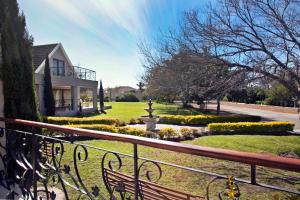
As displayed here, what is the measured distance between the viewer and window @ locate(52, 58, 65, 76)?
25.3 m

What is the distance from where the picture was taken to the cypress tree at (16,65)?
4.64m

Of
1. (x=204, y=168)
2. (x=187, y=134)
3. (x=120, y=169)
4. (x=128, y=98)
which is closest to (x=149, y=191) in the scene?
(x=120, y=169)

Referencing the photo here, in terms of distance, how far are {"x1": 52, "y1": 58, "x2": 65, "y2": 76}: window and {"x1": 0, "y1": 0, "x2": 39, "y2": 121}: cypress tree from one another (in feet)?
67.3

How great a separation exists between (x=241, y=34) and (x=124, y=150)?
200 inches

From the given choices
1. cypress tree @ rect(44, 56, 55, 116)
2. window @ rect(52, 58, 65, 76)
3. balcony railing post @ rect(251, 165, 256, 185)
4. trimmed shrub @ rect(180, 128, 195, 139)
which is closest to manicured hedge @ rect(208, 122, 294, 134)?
trimmed shrub @ rect(180, 128, 195, 139)

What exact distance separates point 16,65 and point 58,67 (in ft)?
70.9

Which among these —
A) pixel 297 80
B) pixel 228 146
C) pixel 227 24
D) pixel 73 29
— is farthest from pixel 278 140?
pixel 73 29

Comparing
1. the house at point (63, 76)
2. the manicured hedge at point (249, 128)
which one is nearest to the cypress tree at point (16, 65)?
the manicured hedge at point (249, 128)

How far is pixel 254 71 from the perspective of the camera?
748cm

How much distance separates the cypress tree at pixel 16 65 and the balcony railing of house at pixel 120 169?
17.4 inches

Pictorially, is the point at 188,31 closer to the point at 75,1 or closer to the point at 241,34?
the point at 241,34

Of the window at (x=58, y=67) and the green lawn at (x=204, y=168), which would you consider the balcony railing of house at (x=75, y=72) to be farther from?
the green lawn at (x=204, y=168)

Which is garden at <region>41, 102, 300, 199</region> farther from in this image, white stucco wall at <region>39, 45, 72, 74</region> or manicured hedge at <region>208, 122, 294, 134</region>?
white stucco wall at <region>39, 45, 72, 74</region>

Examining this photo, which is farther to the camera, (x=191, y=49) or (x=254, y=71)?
(x=191, y=49)
